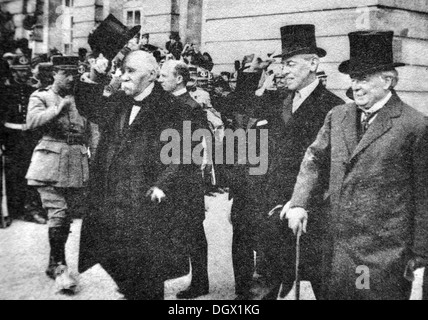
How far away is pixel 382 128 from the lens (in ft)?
8.29

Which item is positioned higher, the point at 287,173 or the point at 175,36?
the point at 175,36

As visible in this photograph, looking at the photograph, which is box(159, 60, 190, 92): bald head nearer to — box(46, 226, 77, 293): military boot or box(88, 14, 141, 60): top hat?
box(88, 14, 141, 60): top hat

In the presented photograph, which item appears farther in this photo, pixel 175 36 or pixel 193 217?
pixel 175 36

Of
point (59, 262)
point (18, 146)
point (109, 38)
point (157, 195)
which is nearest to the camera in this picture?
point (157, 195)

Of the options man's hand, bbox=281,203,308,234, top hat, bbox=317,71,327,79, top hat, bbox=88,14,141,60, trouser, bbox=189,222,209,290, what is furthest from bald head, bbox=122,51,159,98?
man's hand, bbox=281,203,308,234

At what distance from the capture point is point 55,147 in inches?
141

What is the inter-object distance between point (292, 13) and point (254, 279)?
6.81ft

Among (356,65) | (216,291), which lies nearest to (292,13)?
(356,65)

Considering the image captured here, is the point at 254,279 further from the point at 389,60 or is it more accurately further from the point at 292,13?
the point at 292,13

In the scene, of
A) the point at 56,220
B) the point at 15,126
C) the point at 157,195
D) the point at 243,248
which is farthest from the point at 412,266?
the point at 15,126

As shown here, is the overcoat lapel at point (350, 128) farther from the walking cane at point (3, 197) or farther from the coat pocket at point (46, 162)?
the walking cane at point (3, 197)

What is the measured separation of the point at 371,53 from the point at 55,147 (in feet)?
7.04

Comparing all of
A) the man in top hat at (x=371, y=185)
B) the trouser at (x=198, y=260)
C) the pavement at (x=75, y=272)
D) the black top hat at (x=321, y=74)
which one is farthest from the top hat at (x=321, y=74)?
the pavement at (x=75, y=272)

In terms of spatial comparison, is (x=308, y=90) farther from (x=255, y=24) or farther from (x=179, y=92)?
(x=255, y=24)
